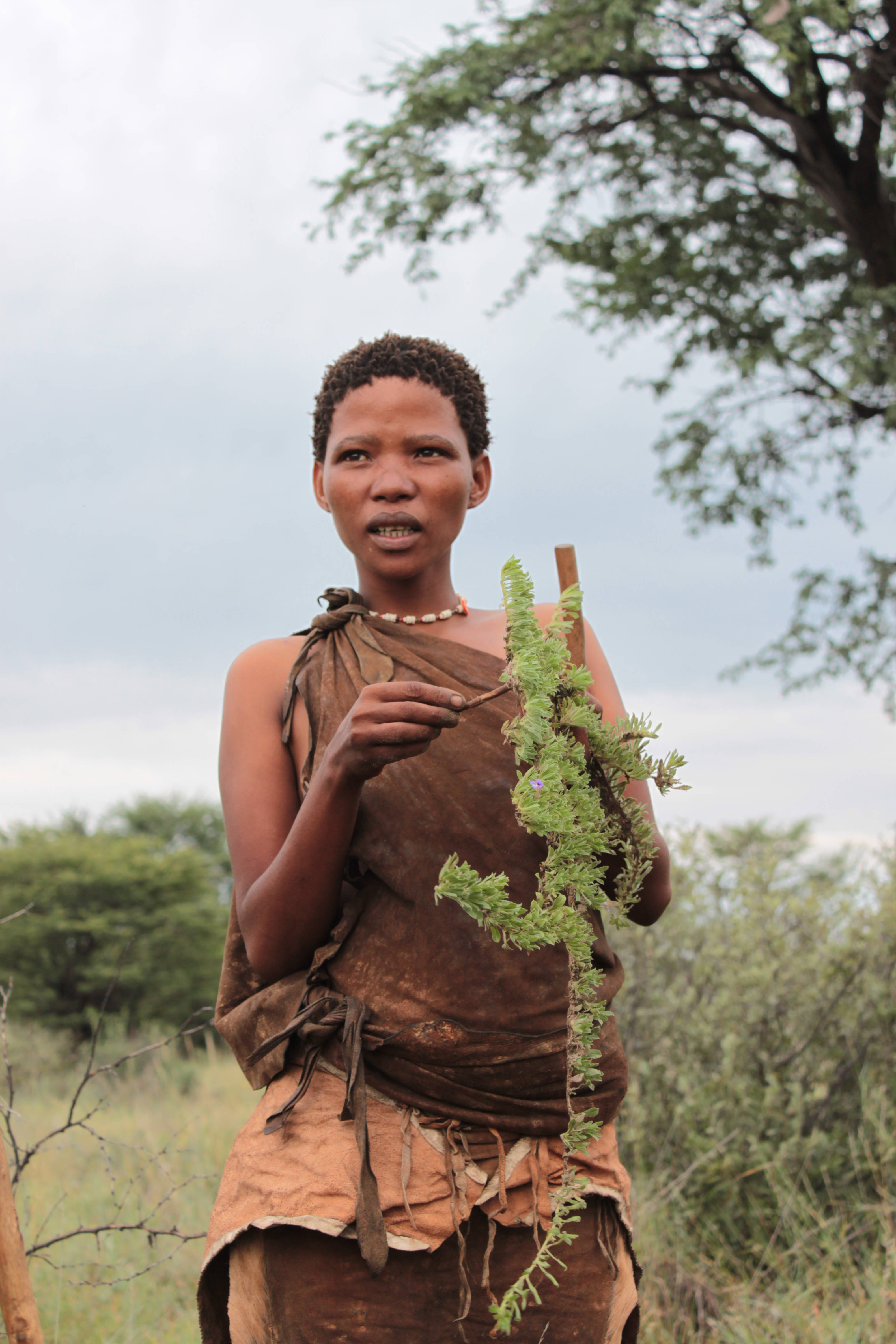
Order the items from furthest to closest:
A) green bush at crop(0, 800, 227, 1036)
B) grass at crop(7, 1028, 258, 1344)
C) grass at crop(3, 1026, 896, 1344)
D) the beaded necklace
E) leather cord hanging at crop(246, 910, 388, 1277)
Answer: green bush at crop(0, 800, 227, 1036) → grass at crop(7, 1028, 258, 1344) → grass at crop(3, 1026, 896, 1344) → the beaded necklace → leather cord hanging at crop(246, 910, 388, 1277)

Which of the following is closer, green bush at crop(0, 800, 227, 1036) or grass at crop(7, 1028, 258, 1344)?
grass at crop(7, 1028, 258, 1344)

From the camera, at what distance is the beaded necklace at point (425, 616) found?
2.08 m

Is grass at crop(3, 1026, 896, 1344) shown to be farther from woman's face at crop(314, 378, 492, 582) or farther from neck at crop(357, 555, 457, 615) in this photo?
woman's face at crop(314, 378, 492, 582)

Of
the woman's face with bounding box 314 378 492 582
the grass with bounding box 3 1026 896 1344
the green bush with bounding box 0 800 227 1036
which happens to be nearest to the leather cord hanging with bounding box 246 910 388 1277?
the woman's face with bounding box 314 378 492 582

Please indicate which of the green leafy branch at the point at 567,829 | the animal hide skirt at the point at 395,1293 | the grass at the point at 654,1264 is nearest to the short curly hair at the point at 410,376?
the green leafy branch at the point at 567,829

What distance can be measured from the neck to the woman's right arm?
0.65ft

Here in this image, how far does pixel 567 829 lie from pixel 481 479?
3.00 feet

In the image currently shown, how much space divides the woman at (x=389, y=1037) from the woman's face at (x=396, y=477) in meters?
0.02

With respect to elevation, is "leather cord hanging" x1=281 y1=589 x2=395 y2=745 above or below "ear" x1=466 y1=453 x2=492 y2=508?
below

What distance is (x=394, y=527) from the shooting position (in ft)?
6.61

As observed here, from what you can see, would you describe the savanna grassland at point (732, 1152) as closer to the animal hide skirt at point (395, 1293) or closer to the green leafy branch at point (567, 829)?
the animal hide skirt at point (395, 1293)

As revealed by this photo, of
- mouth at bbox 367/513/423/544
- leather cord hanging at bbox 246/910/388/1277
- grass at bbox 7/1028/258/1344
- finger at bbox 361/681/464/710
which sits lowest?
grass at bbox 7/1028/258/1344

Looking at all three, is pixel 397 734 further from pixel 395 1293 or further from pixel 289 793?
pixel 395 1293

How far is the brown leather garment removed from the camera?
1.73 metres
